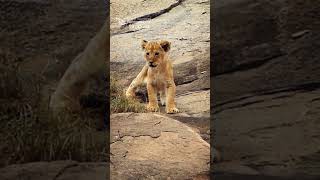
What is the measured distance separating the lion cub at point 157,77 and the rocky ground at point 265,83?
15.7 inches

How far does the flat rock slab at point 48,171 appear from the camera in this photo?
486cm

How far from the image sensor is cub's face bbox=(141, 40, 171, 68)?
5.25m

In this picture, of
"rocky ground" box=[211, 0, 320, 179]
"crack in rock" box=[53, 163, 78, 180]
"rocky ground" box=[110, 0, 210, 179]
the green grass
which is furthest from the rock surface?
"crack in rock" box=[53, 163, 78, 180]

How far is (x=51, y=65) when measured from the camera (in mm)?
5227

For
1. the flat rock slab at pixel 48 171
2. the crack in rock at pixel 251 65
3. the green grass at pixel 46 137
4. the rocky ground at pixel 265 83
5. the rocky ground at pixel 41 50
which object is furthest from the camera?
the crack in rock at pixel 251 65

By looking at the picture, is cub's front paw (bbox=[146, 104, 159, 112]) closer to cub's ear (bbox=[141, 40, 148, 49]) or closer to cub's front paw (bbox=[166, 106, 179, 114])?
cub's front paw (bbox=[166, 106, 179, 114])

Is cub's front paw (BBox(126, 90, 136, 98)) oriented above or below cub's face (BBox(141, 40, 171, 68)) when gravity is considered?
below

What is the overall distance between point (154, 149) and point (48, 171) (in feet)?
3.09

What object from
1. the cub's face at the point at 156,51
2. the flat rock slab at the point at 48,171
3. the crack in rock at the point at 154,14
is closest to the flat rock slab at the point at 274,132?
the cub's face at the point at 156,51

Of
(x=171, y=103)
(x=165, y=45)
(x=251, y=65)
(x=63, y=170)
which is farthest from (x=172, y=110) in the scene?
(x=63, y=170)

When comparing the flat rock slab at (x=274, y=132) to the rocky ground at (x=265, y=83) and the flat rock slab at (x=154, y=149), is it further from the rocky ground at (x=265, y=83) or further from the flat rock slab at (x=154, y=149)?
the flat rock slab at (x=154, y=149)

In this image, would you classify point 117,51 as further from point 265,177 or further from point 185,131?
point 265,177

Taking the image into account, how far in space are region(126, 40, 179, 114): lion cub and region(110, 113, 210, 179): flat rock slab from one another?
14 centimetres

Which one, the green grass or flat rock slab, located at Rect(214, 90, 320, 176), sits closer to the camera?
the green grass
